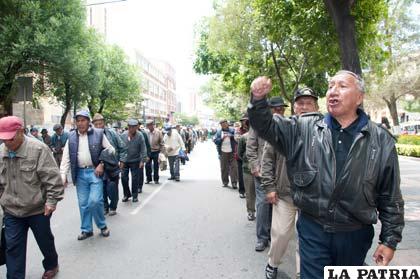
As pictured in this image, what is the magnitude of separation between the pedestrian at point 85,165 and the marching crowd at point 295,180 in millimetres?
14

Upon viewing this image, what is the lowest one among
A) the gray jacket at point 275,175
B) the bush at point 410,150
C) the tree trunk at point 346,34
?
the bush at point 410,150

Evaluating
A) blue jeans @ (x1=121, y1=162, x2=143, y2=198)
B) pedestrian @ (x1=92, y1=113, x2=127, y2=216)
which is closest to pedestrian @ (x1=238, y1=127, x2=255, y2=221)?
pedestrian @ (x1=92, y1=113, x2=127, y2=216)

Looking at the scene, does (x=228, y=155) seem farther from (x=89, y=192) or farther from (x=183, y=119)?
(x=183, y=119)

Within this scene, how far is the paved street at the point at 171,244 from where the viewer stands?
184 inches

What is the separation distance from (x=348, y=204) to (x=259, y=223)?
3008mm

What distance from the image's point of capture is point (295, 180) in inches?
104

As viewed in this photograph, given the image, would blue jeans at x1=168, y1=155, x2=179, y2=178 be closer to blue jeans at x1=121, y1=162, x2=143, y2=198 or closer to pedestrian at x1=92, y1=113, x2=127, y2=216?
blue jeans at x1=121, y1=162, x2=143, y2=198

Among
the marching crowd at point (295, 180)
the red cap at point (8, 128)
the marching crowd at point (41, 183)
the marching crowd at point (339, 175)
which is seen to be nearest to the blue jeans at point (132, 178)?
the marching crowd at point (295, 180)

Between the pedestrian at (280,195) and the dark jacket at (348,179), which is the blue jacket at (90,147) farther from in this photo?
the dark jacket at (348,179)

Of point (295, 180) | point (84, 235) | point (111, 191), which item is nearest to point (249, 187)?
point (111, 191)

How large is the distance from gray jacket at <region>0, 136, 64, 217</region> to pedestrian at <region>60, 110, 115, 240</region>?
6.05 feet

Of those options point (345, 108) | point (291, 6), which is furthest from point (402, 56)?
point (345, 108)

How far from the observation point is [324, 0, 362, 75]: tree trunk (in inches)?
282

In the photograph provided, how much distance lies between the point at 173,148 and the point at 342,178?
1051 centimetres
